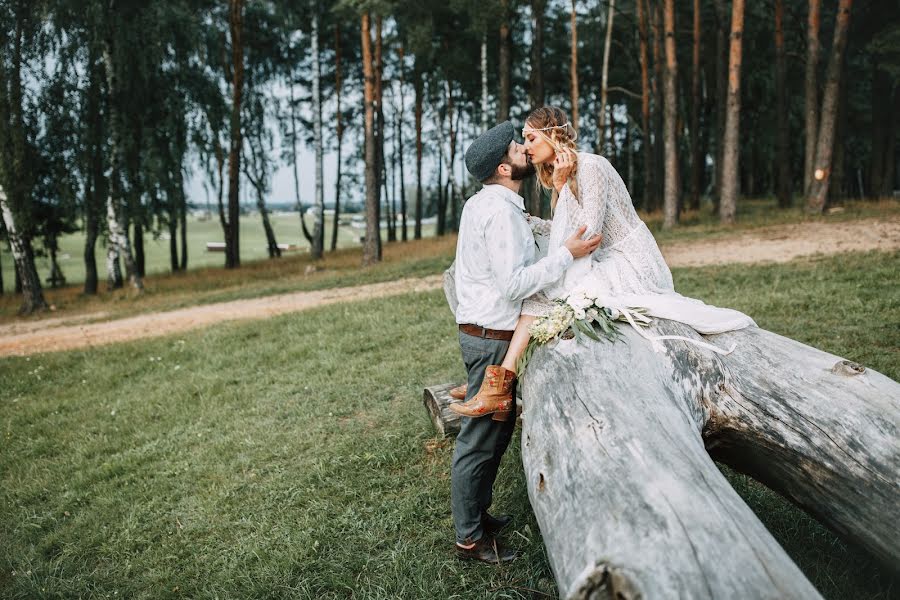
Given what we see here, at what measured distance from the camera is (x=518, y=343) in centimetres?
329

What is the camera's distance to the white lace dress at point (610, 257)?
3248 millimetres

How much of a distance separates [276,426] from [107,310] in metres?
12.7

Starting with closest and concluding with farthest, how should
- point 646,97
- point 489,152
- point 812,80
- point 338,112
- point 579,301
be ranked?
point 579,301 → point 489,152 → point 812,80 → point 646,97 → point 338,112

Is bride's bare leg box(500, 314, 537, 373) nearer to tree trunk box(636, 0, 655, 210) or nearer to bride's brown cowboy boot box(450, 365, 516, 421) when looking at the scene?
bride's brown cowboy boot box(450, 365, 516, 421)

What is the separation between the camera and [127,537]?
14.5 feet

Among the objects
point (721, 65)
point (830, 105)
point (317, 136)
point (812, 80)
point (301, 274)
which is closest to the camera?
point (830, 105)

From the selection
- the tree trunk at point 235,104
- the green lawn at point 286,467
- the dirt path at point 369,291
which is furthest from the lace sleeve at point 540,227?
the tree trunk at point 235,104

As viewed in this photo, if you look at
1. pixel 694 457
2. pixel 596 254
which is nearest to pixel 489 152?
pixel 596 254

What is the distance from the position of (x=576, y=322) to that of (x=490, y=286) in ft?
1.69

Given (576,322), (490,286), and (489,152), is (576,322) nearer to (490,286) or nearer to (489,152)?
(490,286)

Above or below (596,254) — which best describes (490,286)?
below

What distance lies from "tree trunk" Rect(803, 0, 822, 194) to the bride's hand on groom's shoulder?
635 inches

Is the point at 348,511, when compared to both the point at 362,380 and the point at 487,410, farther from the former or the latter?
the point at 362,380

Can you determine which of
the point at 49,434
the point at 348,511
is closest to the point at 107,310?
the point at 49,434
